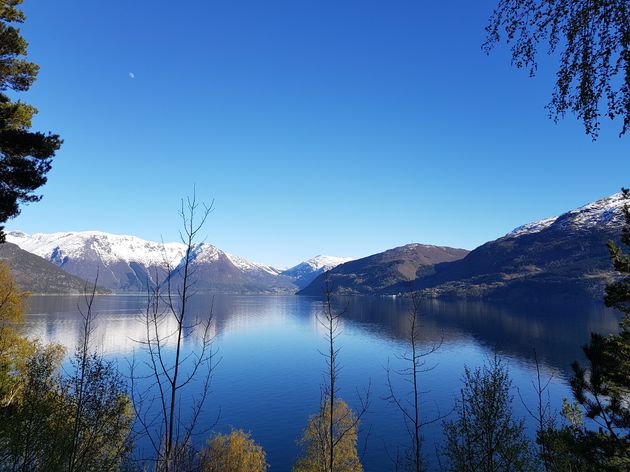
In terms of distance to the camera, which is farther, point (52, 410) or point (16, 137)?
point (52, 410)

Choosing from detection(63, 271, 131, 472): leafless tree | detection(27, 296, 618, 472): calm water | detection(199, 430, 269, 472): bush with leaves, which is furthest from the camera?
detection(27, 296, 618, 472): calm water

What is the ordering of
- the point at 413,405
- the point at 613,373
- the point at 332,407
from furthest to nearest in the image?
the point at 413,405, the point at 613,373, the point at 332,407

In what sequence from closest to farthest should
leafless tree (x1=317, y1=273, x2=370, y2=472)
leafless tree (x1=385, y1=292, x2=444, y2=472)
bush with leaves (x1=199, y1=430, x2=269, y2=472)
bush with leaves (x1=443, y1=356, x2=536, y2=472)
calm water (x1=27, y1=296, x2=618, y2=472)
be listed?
1. leafless tree (x1=317, y1=273, x2=370, y2=472)
2. leafless tree (x1=385, y1=292, x2=444, y2=472)
3. bush with leaves (x1=443, y1=356, x2=536, y2=472)
4. bush with leaves (x1=199, y1=430, x2=269, y2=472)
5. calm water (x1=27, y1=296, x2=618, y2=472)

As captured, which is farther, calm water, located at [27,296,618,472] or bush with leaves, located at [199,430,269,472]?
calm water, located at [27,296,618,472]

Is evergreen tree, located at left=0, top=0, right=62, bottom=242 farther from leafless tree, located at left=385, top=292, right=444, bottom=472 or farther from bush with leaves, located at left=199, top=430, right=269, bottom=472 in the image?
bush with leaves, located at left=199, top=430, right=269, bottom=472

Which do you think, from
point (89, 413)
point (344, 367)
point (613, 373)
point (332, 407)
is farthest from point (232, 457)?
point (344, 367)

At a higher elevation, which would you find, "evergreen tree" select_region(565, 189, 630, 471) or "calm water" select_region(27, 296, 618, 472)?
"evergreen tree" select_region(565, 189, 630, 471)

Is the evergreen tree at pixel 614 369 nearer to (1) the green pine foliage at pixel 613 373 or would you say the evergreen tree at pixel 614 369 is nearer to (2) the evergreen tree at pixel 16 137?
(1) the green pine foliage at pixel 613 373

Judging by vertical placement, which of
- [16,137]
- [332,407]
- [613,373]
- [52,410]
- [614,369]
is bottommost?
[52,410]

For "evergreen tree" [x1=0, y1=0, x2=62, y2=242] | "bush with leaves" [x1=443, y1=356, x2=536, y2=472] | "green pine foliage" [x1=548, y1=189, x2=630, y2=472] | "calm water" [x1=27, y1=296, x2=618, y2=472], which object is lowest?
"calm water" [x1=27, y1=296, x2=618, y2=472]

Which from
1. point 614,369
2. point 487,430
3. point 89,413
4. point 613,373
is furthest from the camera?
point 89,413

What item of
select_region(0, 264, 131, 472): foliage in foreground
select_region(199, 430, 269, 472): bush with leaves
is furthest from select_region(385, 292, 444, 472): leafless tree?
select_region(199, 430, 269, 472): bush with leaves

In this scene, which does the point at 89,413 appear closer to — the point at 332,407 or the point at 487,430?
the point at 332,407

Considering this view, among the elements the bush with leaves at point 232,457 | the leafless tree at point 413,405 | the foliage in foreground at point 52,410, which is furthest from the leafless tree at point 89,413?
the bush with leaves at point 232,457
